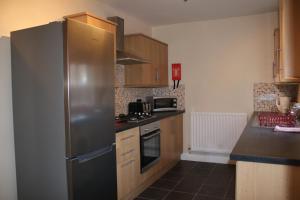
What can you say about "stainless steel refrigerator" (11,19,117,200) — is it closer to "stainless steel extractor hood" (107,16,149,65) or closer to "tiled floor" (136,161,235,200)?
"stainless steel extractor hood" (107,16,149,65)

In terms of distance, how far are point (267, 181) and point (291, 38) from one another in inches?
40.6

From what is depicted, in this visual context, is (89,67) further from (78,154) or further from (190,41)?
(190,41)

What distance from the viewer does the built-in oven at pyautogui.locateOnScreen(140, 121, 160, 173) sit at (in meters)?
3.14

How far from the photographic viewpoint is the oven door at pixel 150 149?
315 cm

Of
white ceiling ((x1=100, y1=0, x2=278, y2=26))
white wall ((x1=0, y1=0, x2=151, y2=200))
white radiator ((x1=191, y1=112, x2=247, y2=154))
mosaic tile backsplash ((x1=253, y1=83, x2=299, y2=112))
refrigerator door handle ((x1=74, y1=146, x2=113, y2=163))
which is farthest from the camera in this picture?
white radiator ((x1=191, y1=112, x2=247, y2=154))

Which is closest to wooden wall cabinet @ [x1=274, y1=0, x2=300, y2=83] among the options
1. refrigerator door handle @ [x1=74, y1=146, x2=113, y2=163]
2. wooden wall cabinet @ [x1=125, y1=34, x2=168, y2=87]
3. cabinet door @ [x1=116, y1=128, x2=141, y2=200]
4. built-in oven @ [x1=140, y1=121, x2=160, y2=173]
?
refrigerator door handle @ [x1=74, y1=146, x2=113, y2=163]

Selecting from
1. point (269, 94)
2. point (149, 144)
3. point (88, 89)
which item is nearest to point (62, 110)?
point (88, 89)

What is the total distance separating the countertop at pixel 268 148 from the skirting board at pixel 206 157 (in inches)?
81.5

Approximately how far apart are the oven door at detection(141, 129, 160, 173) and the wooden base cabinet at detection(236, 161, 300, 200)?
5.39ft

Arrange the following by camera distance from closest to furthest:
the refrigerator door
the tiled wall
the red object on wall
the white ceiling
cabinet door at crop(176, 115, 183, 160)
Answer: the refrigerator door → the white ceiling → the tiled wall → cabinet door at crop(176, 115, 183, 160) → the red object on wall

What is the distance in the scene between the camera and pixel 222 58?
13.8 feet

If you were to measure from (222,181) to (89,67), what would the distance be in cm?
248

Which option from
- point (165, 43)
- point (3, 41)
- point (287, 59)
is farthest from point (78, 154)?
point (165, 43)

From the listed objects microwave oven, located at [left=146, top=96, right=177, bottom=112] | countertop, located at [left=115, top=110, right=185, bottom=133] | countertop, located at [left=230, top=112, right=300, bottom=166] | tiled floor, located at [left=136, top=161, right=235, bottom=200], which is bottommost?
tiled floor, located at [left=136, top=161, right=235, bottom=200]
